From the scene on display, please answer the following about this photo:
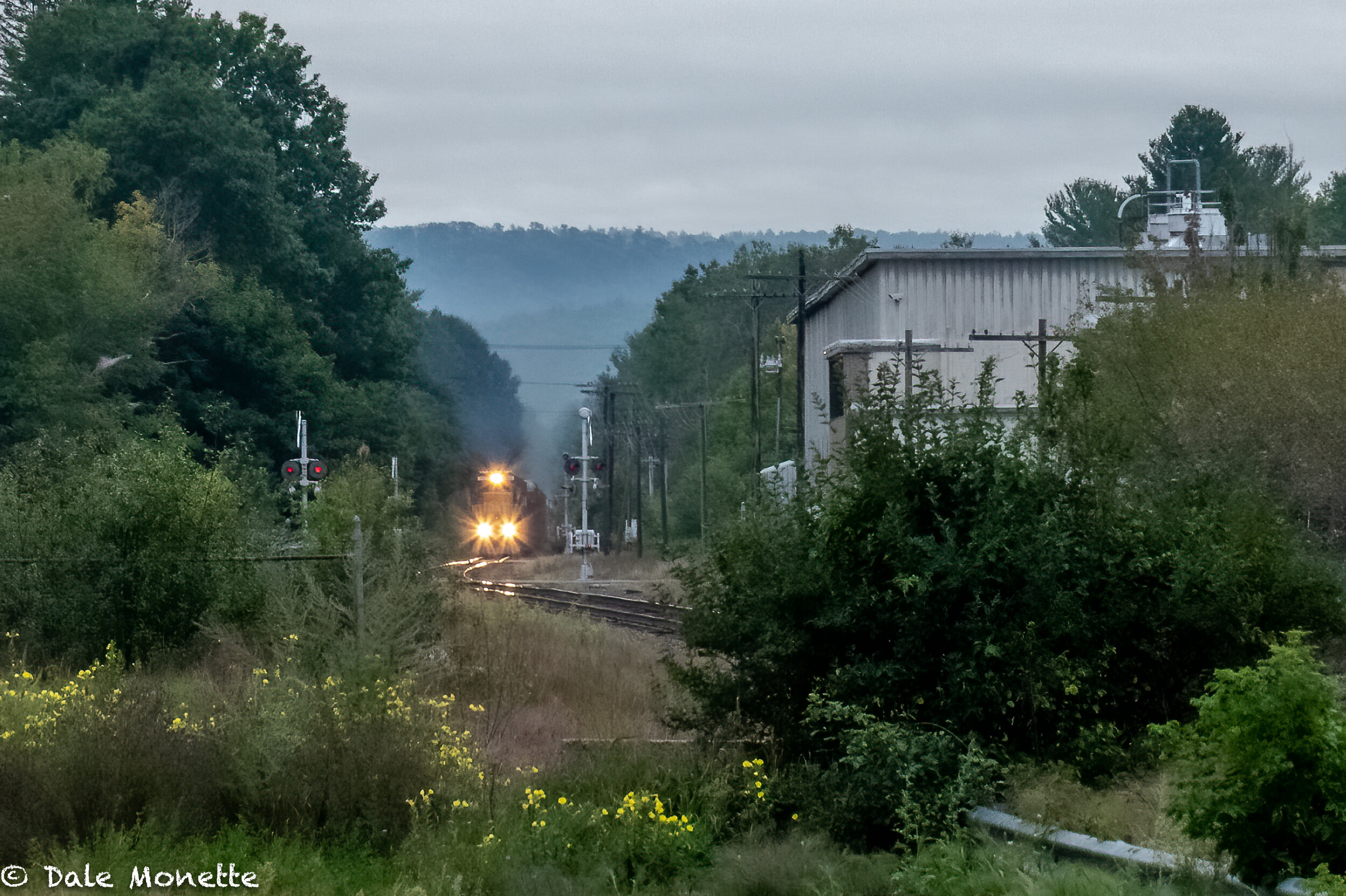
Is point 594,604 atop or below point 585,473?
below

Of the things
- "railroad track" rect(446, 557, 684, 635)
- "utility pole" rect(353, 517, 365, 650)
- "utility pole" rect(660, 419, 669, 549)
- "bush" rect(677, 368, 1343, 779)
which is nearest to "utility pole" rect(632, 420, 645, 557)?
"utility pole" rect(660, 419, 669, 549)

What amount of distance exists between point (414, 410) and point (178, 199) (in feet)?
80.5

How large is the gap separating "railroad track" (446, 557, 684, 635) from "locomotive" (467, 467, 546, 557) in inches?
745

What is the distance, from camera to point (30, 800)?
32.6 ft

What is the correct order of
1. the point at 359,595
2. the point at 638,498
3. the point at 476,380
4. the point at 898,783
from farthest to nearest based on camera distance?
1. the point at 476,380
2. the point at 638,498
3. the point at 359,595
4. the point at 898,783

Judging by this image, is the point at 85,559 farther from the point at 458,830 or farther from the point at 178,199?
the point at 178,199

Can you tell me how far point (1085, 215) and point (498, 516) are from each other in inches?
1867

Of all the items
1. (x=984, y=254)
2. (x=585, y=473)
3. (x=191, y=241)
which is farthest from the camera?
(x=191, y=241)

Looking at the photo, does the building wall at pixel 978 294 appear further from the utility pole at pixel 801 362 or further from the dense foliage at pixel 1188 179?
the dense foliage at pixel 1188 179

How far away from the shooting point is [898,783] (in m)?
10.3

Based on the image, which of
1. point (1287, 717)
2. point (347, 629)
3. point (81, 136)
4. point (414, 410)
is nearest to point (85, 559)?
point (347, 629)

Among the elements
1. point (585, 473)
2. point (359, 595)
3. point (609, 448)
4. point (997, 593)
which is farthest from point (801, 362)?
point (997, 593)

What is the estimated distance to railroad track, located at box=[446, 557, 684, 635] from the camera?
28938mm

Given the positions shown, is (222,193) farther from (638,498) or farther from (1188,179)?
(1188,179)
